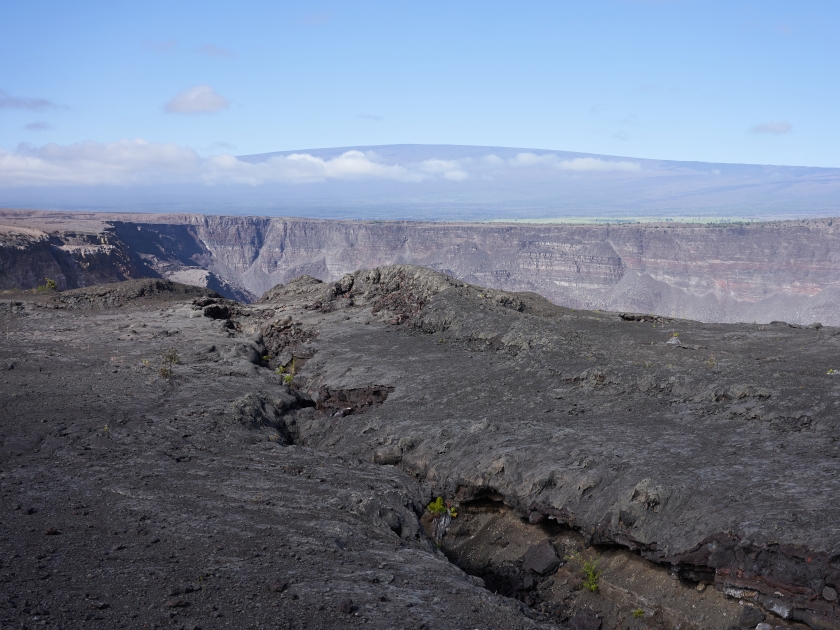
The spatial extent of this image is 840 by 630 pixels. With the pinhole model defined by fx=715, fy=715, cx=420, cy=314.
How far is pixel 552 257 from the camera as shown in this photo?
95688 mm

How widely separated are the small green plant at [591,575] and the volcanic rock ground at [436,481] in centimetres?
3

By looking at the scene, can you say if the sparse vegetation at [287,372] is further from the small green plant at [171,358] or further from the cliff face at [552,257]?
the cliff face at [552,257]

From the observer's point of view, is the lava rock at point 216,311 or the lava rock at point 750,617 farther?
the lava rock at point 216,311

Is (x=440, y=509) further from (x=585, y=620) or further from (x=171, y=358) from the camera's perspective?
(x=171, y=358)

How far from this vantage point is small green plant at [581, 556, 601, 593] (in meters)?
10.5

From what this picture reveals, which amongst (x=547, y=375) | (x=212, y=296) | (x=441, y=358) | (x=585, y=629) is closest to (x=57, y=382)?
(x=441, y=358)

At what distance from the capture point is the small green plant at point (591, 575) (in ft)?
34.6

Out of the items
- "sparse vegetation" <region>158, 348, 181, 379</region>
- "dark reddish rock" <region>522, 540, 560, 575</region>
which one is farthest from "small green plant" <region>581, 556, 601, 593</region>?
"sparse vegetation" <region>158, 348, 181, 379</region>

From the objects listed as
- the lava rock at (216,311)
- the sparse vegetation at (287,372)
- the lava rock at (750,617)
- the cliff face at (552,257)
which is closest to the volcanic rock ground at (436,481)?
the lava rock at (750,617)

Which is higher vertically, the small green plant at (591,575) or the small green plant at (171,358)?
the small green plant at (171,358)

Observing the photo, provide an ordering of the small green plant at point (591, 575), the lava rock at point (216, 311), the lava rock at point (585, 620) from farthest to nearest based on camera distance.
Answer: the lava rock at point (216, 311) < the small green plant at point (591, 575) < the lava rock at point (585, 620)

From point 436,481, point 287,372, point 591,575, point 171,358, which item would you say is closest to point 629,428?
point 591,575

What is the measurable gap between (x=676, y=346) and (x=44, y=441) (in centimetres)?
1537

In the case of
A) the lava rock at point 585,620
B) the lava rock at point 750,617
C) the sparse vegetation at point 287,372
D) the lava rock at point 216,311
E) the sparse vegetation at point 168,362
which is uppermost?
the lava rock at point 216,311
